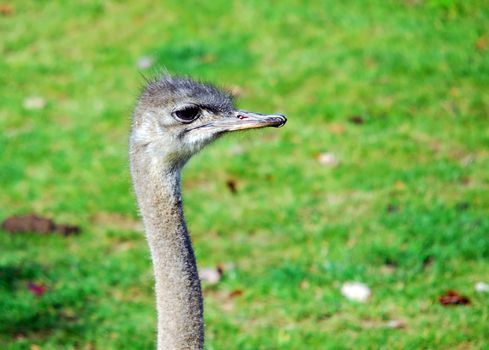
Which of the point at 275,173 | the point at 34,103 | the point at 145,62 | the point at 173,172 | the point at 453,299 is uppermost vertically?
the point at 145,62

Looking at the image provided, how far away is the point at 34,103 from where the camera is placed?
342 inches

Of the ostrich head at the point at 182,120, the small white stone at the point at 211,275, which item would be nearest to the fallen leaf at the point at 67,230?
the small white stone at the point at 211,275

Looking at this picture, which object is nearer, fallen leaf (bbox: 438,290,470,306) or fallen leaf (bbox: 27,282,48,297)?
fallen leaf (bbox: 438,290,470,306)

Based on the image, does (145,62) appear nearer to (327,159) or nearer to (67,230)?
(327,159)

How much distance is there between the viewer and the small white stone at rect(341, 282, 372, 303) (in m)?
5.52

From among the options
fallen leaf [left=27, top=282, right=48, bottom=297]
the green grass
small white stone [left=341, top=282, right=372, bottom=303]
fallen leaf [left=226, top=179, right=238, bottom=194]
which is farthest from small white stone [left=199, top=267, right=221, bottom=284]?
fallen leaf [left=226, top=179, right=238, bottom=194]

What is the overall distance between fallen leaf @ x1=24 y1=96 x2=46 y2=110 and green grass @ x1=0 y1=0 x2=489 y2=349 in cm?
7

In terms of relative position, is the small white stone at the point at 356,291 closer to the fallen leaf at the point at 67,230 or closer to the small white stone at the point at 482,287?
the small white stone at the point at 482,287

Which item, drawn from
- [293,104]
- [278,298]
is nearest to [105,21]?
[293,104]

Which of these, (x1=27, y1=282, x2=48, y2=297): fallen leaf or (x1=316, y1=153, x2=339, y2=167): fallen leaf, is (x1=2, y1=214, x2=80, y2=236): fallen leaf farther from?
(x1=316, y1=153, x2=339, y2=167): fallen leaf

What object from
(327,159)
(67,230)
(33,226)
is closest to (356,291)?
(327,159)

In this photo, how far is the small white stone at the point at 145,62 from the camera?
9067 millimetres

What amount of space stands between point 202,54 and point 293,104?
53.9 inches

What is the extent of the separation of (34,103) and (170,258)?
5694 mm
